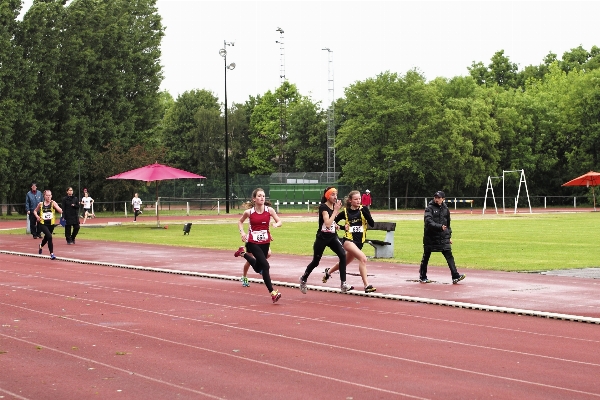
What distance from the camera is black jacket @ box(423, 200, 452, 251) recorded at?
1798 cm

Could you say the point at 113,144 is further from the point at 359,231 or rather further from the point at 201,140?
the point at 359,231

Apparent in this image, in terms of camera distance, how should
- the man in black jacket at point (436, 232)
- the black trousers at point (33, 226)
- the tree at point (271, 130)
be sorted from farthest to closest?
1. the tree at point (271, 130)
2. the black trousers at point (33, 226)
3. the man in black jacket at point (436, 232)

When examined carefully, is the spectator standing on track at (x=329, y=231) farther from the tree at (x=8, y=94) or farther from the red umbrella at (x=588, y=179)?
the red umbrella at (x=588, y=179)

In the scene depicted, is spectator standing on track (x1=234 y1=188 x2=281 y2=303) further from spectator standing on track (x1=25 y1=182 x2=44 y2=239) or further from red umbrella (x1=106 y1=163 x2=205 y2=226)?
red umbrella (x1=106 y1=163 x2=205 y2=226)

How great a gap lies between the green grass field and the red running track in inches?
315

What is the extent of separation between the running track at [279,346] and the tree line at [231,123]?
42756 millimetres

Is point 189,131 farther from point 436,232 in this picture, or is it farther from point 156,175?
point 436,232

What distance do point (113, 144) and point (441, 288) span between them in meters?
51.4

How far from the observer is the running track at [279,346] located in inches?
336

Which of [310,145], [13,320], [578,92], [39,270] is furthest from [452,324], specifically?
[310,145]

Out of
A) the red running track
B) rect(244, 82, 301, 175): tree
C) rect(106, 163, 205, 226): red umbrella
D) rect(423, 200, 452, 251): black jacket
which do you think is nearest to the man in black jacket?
rect(423, 200, 452, 251): black jacket

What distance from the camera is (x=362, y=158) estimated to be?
78.4 meters

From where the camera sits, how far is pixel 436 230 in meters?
18.0

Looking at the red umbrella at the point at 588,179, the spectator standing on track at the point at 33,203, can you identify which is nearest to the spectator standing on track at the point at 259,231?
the spectator standing on track at the point at 33,203
